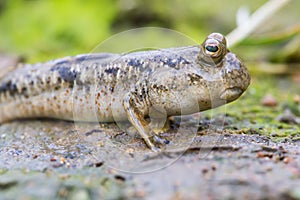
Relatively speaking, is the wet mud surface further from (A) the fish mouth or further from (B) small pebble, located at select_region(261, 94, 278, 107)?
(B) small pebble, located at select_region(261, 94, 278, 107)

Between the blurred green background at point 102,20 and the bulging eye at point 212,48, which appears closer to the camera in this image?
the bulging eye at point 212,48

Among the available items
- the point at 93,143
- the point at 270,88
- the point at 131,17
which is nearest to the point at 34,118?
the point at 93,143

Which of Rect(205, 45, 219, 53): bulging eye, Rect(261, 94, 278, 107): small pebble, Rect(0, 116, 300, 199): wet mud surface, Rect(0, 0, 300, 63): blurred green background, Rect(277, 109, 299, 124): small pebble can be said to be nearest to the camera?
Rect(0, 116, 300, 199): wet mud surface

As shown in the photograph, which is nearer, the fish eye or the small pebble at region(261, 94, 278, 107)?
the fish eye

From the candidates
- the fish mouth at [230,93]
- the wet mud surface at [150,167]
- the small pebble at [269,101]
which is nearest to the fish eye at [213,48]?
the fish mouth at [230,93]

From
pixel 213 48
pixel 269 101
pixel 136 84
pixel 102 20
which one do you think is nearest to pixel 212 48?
pixel 213 48

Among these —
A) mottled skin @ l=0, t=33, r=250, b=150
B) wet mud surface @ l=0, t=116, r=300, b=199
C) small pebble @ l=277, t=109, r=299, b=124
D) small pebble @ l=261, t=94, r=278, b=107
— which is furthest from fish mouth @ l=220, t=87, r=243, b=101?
small pebble @ l=261, t=94, r=278, b=107

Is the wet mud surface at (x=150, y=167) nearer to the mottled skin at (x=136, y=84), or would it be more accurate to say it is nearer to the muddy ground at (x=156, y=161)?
the muddy ground at (x=156, y=161)

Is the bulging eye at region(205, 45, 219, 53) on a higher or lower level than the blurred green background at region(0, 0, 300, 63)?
lower
